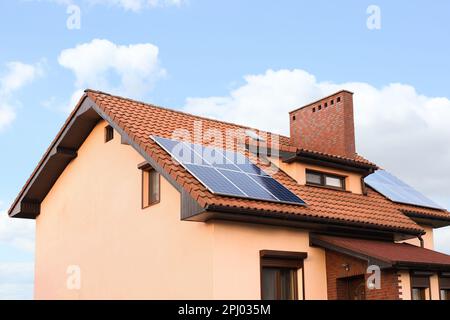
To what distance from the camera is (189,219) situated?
15031 mm

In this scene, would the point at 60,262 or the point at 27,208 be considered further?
the point at 27,208

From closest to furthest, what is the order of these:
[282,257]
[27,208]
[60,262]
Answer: [282,257], [60,262], [27,208]

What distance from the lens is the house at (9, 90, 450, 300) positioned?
15367 mm

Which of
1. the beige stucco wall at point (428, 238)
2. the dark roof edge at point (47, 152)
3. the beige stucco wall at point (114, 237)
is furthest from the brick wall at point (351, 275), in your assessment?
the dark roof edge at point (47, 152)

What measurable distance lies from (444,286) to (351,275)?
3073mm

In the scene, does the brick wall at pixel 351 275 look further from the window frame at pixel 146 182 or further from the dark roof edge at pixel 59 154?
the dark roof edge at pixel 59 154

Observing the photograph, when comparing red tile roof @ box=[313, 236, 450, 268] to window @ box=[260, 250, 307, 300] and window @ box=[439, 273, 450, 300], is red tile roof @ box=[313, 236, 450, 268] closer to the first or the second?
window @ box=[439, 273, 450, 300]

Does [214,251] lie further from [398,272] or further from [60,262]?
[60,262]

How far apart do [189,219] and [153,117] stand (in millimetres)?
5176

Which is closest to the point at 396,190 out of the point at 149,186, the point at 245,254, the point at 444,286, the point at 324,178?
the point at 324,178

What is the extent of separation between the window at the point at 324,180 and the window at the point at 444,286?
12.9ft

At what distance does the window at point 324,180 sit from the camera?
63.0 ft

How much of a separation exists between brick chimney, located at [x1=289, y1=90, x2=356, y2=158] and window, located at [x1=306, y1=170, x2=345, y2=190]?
5.57 ft
